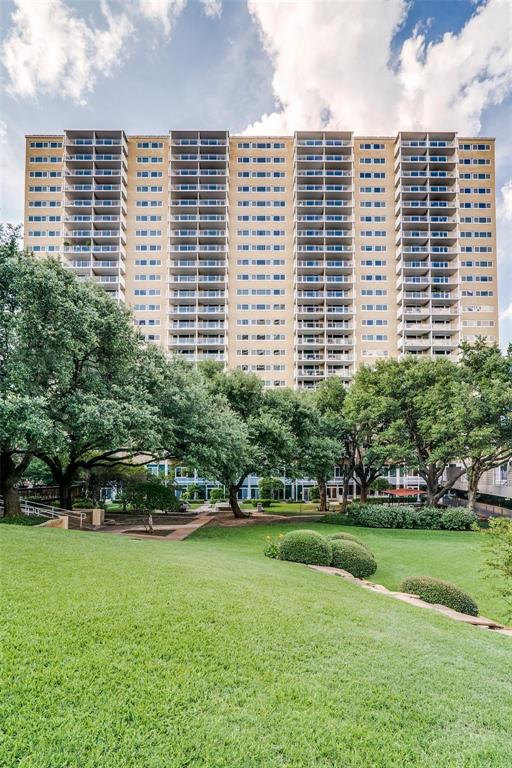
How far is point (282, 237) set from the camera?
57562 millimetres

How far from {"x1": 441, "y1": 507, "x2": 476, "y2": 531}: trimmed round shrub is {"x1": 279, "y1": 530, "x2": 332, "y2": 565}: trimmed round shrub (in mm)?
15757

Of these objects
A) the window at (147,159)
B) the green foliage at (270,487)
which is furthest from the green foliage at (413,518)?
the window at (147,159)

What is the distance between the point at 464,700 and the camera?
437cm

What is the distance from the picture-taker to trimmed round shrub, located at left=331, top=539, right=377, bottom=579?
12.5 meters

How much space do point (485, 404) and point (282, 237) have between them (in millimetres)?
40345

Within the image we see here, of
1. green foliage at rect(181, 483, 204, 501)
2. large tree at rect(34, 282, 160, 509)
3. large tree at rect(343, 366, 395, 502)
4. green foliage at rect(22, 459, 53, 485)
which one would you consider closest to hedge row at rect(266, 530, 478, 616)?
large tree at rect(34, 282, 160, 509)

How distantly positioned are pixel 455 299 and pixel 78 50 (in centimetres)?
5218

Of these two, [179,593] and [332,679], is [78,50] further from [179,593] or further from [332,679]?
[332,679]

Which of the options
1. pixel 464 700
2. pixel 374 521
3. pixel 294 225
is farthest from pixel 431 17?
pixel 294 225

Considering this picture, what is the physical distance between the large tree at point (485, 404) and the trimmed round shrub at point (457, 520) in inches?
90.6

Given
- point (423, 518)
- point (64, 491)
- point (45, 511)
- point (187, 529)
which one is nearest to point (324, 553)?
point (187, 529)

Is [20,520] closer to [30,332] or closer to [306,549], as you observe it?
[30,332]

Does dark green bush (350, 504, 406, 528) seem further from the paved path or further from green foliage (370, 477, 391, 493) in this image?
green foliage (370, 477, 391, 493)

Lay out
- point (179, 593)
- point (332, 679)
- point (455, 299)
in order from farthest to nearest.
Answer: point (455, 299)
point (179, 593)
point (332, 679)
